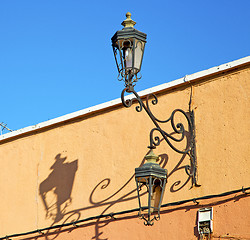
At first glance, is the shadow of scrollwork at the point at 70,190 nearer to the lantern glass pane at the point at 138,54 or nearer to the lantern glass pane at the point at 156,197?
the lantern glass pane at the point at 156,197

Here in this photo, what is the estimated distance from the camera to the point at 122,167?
8586mm

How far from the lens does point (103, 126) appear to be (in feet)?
29.4

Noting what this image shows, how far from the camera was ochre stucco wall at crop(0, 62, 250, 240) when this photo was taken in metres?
7.68

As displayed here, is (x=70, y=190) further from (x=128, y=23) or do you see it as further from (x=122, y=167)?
(x=128, y=23)

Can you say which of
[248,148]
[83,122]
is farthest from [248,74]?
[83,122]

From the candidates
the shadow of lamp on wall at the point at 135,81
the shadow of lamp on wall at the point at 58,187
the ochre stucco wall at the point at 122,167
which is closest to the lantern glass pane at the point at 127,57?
the shadow of lamp on wall at the point at 135,81

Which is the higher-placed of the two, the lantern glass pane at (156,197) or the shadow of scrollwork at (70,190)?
the shadow of scrollwork at (70,190)

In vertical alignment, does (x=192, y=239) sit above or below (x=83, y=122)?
below

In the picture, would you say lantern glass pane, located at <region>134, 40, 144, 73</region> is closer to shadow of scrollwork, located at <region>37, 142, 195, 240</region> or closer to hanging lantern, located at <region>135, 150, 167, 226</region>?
hanging lantern, located at <region>135, 150, 167, 226</region>

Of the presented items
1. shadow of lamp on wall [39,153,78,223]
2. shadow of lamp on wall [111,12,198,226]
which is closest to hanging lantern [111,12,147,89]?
shadow of lamp on wall [111,12,198,226]

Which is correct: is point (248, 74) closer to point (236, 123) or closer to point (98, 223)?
point (236, 123)

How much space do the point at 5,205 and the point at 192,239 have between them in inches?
120

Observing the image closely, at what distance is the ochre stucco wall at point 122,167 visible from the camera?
25.2ft

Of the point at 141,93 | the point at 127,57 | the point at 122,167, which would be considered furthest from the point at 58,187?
the point at 127,57
